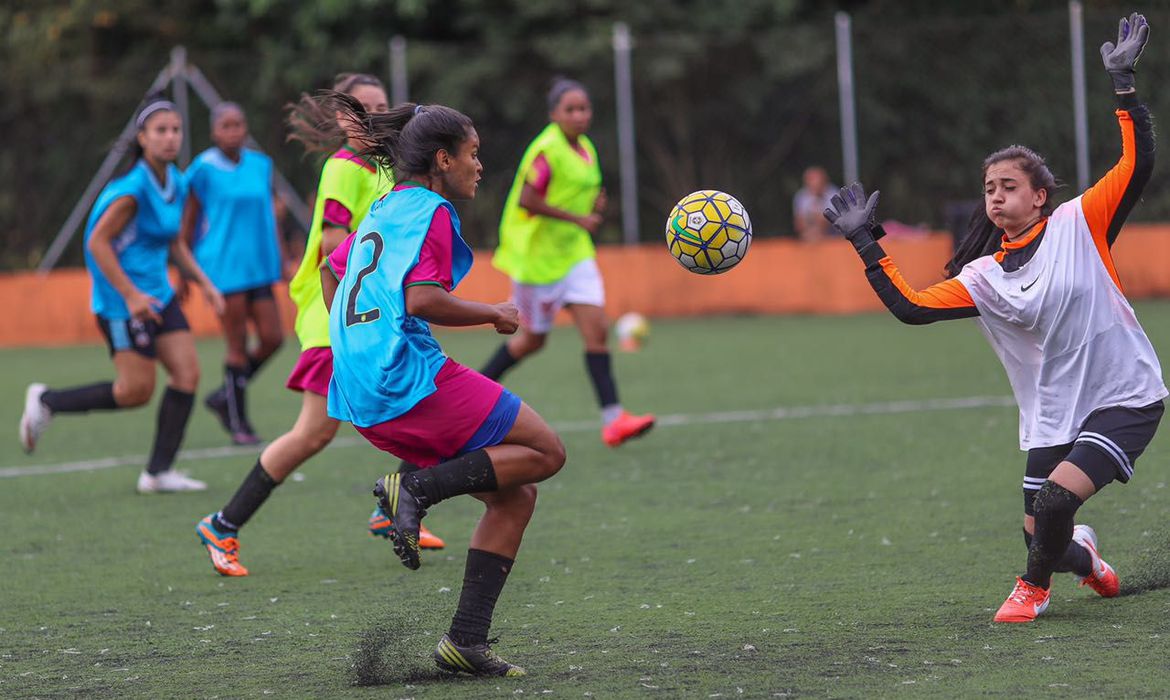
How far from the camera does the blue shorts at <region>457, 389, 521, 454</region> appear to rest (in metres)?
5.06

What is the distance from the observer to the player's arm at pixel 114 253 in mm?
8695

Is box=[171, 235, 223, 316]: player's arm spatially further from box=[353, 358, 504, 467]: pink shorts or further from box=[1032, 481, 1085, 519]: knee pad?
box=[1032, 481, 1085, 519]: knee pad

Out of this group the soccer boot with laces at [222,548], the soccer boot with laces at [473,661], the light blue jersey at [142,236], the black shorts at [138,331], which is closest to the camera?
the soccer boot with laces at [473,661]

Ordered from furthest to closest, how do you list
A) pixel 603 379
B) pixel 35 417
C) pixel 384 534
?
1. pixel 603 379
2. pixel 35 417
3. pixel 384 534

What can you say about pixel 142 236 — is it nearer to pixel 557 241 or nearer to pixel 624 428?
pixel 557 241

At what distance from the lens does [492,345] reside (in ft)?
59.0

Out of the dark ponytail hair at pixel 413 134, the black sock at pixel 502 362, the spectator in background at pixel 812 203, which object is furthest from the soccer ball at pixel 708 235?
the spectator in background at pixel 812 203

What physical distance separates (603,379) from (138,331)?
2.92m

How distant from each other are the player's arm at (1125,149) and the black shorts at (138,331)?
521 cm

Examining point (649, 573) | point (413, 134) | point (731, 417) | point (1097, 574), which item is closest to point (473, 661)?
point (413, 134)

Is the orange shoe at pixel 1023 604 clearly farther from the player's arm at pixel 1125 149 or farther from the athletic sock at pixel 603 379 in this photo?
the athletic sock at pixel 603 379

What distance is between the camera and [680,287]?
66.5ft

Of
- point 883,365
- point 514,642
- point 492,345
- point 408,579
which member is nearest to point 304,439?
point 408,579

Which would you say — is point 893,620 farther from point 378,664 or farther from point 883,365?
point 883,365
